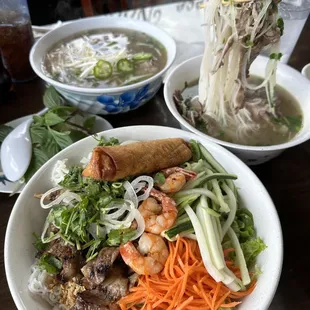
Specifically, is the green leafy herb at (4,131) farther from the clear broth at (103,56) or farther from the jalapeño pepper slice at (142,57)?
the jalapeño pepper slice at (142,57)

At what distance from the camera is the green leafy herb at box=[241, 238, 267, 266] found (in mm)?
1004

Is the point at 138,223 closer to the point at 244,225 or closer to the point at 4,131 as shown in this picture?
the point at 244,225

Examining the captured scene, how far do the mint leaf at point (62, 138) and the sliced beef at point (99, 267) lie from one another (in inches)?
19.6

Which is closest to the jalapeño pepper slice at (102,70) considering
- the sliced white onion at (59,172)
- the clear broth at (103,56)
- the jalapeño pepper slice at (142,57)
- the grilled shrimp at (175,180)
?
the clear broth at (103,56)

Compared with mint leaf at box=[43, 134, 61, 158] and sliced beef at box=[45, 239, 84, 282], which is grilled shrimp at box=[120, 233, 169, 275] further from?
mint leaf at box=[43, 134, 61, 158]

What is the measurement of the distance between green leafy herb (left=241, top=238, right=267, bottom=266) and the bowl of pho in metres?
0.32

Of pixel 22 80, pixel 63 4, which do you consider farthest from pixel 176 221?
pixel 63 4

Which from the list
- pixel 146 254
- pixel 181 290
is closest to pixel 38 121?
pixel 146 254

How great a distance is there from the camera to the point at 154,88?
5.05 ft

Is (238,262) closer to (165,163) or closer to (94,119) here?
(165,163)

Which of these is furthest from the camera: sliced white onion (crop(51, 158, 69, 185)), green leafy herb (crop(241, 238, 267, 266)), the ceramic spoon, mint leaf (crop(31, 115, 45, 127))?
mint leaf (crop(31, 115, 45, 127))

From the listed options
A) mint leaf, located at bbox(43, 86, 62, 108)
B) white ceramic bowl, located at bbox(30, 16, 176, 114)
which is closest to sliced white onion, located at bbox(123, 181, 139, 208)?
white ceramic bowl, located at bbox(30, 16, 176, 114)

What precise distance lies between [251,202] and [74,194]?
1.80 ft

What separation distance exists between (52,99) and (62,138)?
25cm
